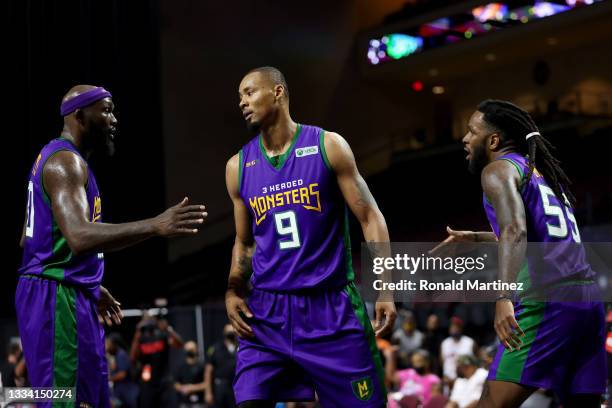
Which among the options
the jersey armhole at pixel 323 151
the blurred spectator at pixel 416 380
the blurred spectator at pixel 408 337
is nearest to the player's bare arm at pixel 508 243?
the jersey armhole at pixel 323 151

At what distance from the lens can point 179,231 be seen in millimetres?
3727

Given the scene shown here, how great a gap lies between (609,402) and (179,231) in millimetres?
3346

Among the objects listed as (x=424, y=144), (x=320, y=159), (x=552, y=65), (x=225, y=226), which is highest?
(x=552, y=65)

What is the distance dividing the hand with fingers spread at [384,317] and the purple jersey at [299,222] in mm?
246

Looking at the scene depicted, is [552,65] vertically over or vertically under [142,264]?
over

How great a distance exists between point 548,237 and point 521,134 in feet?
1.96

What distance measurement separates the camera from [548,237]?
14.1 feet

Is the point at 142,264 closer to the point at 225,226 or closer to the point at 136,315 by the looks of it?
the point at 136,315

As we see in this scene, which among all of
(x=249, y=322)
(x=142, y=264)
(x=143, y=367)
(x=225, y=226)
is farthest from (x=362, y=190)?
(x=225, y=226)

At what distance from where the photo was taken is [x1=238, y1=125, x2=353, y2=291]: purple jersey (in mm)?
4281

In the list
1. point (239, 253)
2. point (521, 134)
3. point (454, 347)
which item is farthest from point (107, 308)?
point (454, 347)

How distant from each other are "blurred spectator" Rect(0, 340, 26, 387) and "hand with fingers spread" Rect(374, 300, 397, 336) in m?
6.31

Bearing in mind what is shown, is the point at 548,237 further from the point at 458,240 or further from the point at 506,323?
the point at 458,240

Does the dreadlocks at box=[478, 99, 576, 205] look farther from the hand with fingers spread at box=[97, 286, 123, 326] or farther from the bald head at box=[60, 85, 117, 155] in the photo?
the hand with fingers spread at box=[97, 286, 123, 326]
